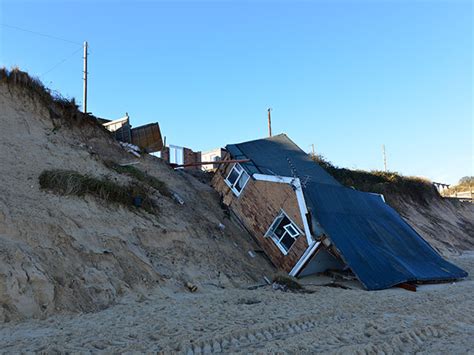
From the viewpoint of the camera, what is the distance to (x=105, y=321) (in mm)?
6625

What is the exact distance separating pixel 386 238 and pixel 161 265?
27.9ft

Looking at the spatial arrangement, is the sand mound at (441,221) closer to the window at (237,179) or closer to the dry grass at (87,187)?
the window at (237,179)

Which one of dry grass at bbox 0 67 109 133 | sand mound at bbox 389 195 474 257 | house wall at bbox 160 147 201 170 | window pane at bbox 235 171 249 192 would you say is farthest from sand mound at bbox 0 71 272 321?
sand mound at bbox 389 195 474 257

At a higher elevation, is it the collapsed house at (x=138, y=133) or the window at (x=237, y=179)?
the collapsed house at (x=138, y=133)

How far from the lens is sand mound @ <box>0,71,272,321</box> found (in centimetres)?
Result: 739

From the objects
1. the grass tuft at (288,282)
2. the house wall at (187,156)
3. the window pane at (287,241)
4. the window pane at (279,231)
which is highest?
the house wall at (187,156)

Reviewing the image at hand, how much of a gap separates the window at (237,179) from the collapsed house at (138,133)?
4499mm

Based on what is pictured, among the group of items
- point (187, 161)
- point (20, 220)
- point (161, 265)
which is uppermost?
point (187, 161)

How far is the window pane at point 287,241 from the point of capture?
13264mm

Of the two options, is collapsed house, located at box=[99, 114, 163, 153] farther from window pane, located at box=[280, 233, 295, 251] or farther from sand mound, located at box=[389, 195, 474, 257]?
sand mound, located at box=[389, 195, 474, 257]

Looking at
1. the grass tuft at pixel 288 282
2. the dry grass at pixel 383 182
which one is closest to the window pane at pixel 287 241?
the grass tuft at pixel 288 282

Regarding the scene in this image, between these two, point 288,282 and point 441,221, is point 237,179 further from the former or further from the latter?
point 441,221

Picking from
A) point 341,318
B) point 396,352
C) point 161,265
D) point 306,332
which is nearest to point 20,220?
point 161,265

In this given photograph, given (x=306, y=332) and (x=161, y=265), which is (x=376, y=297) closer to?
(x=306, y=332)
